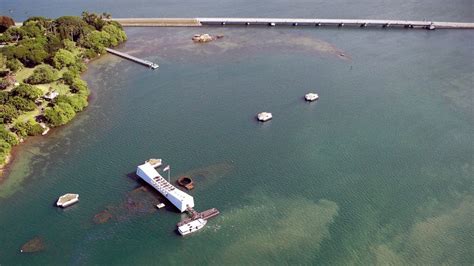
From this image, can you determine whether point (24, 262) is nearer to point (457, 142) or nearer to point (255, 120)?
point (255, 120)

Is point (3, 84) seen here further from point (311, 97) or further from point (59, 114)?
point (311, 97)

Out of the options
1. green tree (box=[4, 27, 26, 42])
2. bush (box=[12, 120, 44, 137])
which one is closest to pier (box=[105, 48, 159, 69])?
green tree (box=[4, 27, 26, 42])

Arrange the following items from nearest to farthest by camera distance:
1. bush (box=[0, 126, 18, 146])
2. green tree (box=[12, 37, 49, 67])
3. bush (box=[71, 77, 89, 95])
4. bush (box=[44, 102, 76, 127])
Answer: bush (box=[0, 126, 18, 146]) → bush (box=[44, 102, 76, 127]) → bush (box=[71, 77, 89, 95]) → green tree (box=[12, 37, 49, 67])

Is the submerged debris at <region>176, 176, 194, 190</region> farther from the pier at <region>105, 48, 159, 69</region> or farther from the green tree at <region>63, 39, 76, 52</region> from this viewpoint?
the green tree at <region>63, 39, 76, 52</region>

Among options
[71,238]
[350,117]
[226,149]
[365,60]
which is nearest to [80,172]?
[71,238]

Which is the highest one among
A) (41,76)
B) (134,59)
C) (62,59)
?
(62,59)

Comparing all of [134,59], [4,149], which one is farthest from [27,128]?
[134,59]
